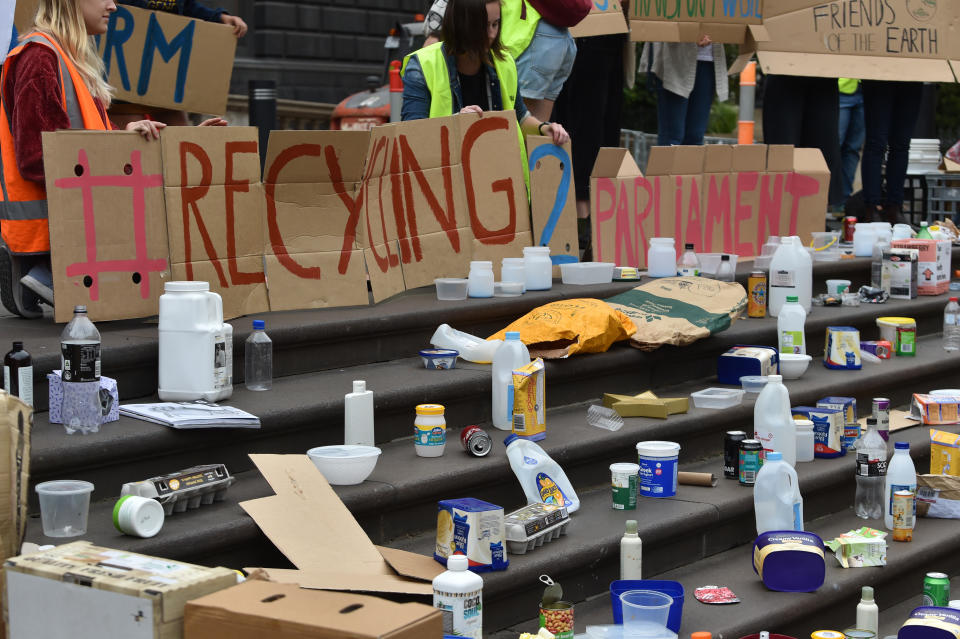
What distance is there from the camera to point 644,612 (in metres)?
3.88

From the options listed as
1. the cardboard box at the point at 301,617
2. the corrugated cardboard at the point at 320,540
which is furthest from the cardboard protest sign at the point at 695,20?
the cardboard box at the point at 301,617

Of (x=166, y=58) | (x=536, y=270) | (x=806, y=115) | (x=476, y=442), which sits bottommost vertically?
(x=476, y=442)

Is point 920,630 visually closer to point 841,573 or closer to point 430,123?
point 841,573

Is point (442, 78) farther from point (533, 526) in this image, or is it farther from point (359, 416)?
point (533, 526)

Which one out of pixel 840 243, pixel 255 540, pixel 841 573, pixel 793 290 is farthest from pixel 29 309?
pixel 840 243

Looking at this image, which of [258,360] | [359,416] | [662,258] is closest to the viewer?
[359,416]

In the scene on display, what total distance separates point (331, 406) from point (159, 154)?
1.22 meters

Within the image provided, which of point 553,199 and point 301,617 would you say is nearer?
point 301,617

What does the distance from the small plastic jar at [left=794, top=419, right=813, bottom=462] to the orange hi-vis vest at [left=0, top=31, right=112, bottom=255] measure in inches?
127

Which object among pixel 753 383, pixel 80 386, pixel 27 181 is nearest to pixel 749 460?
pixel 753 383

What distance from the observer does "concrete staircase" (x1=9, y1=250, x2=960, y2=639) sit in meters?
3.88

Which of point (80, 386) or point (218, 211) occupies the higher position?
point (218, 211)

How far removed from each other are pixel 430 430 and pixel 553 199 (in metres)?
2.44

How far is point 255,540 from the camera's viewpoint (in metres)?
3.74
